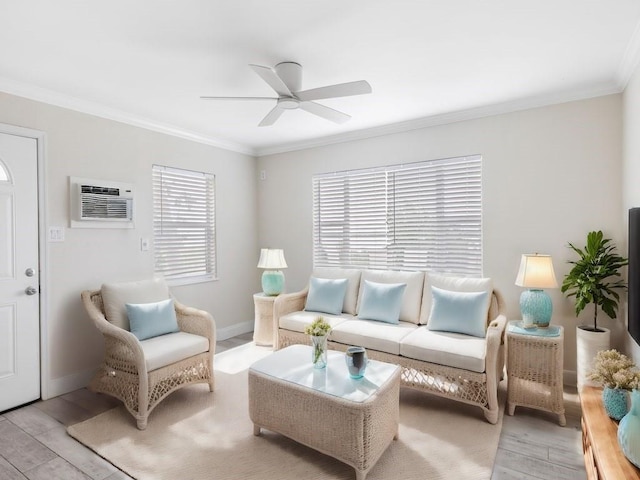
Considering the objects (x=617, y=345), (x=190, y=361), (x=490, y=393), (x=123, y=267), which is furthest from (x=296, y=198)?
(x=617, y=345)

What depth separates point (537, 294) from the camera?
288 centimetres

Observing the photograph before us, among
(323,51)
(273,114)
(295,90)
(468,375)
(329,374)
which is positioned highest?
(323,51)

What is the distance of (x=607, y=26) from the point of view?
2.16 m

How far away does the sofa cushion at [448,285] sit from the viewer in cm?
328

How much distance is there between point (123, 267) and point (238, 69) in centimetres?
226

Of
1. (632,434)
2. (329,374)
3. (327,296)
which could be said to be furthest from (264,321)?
(632,434)

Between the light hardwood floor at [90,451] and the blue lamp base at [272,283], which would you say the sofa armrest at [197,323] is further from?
the blue lamp base at [272,283]

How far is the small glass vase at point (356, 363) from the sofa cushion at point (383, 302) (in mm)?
1231

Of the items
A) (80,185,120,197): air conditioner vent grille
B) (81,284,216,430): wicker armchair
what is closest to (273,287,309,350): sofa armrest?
(81,284,216,430): wicker armchair

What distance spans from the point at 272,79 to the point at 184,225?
2.52 metres

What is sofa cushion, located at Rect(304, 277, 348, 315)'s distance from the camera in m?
3.93

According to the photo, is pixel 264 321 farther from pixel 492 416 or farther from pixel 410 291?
pixel 492 416

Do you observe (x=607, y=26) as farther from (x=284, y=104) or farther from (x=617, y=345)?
(x=617, y=345)


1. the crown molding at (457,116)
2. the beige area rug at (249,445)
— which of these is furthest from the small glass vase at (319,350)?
the crown molding at (457,116)
